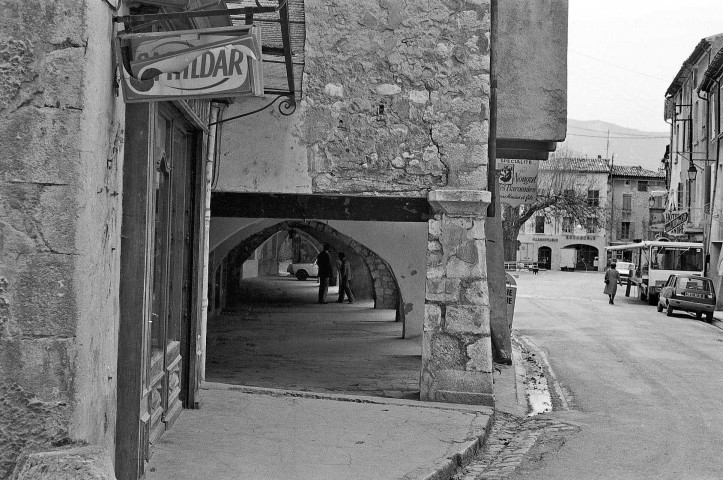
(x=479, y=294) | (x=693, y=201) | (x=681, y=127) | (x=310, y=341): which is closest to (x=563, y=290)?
(x=693, y=201)

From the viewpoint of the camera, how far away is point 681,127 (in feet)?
155

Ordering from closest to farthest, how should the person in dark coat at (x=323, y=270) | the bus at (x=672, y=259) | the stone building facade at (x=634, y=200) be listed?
the person in dark coat at (x=323, y=270), the bus at (x=672, y=259), the stone building facade at (x=634, y=200)

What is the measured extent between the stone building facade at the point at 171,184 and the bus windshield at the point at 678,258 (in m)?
23.9

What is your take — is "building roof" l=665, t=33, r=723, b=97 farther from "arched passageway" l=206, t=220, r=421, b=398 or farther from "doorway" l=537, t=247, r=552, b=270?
"doorway" l=537, t=247, r=552, b=270

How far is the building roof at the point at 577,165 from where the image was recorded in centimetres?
6438

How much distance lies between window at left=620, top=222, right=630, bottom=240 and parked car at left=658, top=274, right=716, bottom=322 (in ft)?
176

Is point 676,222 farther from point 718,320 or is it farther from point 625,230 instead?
point 625,230

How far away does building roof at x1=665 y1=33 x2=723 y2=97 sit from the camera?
3997 cm

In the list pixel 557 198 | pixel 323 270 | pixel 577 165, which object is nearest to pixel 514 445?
pixel 323 270

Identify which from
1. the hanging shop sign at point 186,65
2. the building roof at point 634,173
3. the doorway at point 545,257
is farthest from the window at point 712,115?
the doorway at point 545,257

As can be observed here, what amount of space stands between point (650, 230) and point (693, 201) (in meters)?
39.2

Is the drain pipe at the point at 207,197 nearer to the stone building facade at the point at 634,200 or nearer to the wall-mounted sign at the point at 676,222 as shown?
the wall-mounted sign at the point at 676,222

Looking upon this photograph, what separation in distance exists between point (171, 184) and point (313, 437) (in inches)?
94.2

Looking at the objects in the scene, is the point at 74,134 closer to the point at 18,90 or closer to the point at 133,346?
the point at 18,90
